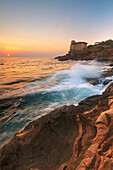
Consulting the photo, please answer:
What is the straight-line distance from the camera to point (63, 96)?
5535 millimetres

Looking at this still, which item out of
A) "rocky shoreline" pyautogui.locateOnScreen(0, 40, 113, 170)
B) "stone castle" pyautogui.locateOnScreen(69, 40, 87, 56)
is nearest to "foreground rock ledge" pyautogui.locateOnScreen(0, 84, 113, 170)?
"rocky shoreline" pyautogui.locateOnScreen(0, 40, 113, 170)

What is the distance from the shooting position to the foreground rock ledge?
1224 millimetres

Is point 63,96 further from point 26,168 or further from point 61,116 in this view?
point 26,168

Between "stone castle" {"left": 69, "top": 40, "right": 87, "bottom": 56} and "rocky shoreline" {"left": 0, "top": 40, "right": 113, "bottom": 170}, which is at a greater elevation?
"stone castle" {"left": 69, "top": 40, "right": 87, "bottom": 56}

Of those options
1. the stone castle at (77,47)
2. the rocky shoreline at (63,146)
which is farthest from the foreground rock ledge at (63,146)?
the stone castle at (77,47)

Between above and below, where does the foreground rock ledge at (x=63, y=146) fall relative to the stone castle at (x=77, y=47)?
below

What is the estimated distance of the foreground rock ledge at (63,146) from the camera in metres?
1.22

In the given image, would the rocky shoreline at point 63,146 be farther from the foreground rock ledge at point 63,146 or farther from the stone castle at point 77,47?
the stone castle at point 77,47

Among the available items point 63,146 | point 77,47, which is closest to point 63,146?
point 63,146

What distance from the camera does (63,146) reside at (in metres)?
1.66

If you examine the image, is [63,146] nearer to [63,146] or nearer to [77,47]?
[63,146]

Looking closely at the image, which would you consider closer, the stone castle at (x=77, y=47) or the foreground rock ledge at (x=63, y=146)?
the foreground rock ledge at (x=63, y=146)

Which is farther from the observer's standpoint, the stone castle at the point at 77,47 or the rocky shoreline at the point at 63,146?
the stone castle at the point at 77,47

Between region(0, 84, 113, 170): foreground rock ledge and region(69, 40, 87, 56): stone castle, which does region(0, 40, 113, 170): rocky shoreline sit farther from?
region(69, 40, 87, 56): stone castle
